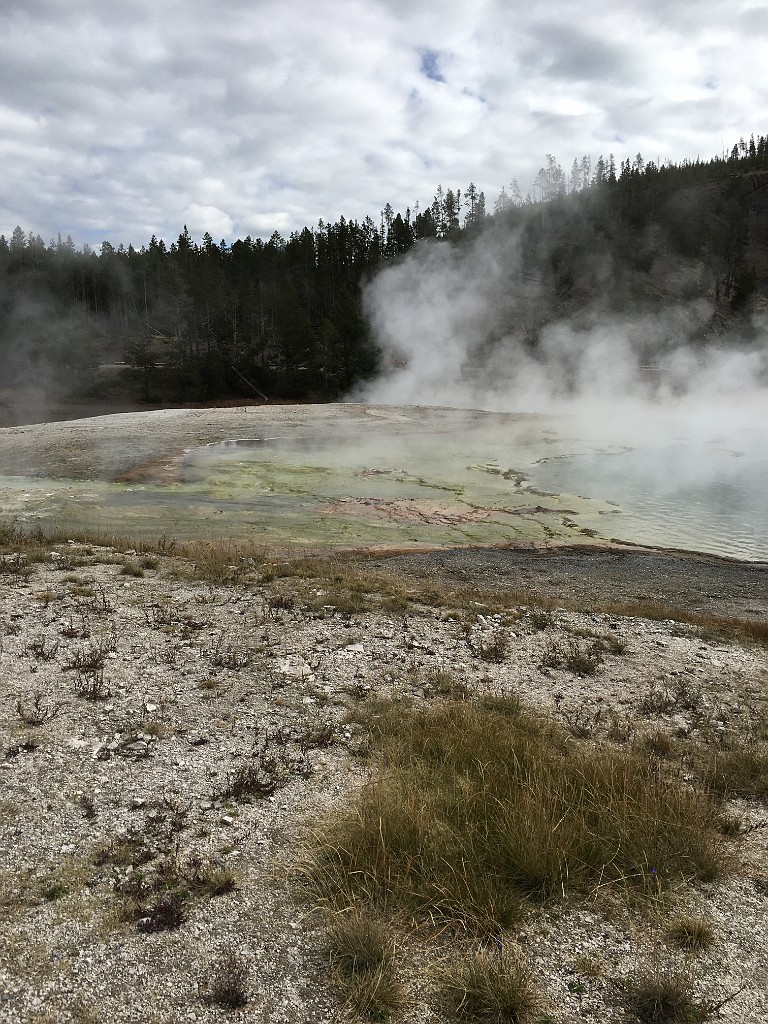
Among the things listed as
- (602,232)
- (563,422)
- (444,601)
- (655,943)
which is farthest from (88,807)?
(602,232)

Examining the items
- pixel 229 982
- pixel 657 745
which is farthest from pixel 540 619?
pixel 229 982

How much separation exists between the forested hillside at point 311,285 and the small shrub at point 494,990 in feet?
129

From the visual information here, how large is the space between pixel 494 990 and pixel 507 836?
0.78 meters

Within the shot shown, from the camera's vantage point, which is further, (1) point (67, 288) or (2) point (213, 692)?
(1) point (67, 288)

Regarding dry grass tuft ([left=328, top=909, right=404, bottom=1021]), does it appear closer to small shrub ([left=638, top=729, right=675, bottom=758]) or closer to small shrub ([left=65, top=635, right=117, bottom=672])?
small shrub ([left=638, top=729, right=675, bottom=758])

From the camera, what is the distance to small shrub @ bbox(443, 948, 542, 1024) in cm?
256

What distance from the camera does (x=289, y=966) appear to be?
109 inches

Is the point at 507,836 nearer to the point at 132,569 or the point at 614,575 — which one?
the point at 132,569

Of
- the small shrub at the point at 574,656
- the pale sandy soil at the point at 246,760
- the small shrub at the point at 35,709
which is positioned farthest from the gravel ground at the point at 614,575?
the small shrub at the point at 35,709

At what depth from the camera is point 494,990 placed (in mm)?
2598

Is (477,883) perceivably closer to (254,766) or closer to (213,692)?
(254,766)

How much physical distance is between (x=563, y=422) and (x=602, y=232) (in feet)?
150

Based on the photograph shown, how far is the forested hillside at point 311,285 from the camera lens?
138ft

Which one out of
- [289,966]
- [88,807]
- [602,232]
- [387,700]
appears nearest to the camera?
[289,966]
